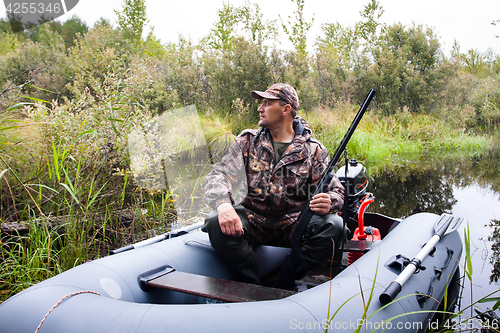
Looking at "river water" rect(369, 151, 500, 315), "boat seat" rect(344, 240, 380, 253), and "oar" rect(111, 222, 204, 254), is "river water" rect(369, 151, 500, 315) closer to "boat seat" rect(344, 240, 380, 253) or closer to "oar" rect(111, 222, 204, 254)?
"boat seat" rect(344, 240, 380, 253)

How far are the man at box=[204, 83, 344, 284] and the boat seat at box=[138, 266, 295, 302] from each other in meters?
0.35

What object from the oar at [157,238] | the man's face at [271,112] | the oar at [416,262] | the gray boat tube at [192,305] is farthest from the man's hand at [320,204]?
the oar at [157,238]

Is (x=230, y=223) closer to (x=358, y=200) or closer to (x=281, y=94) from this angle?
(x=281, y=94)

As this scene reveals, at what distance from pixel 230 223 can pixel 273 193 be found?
43 centimetres

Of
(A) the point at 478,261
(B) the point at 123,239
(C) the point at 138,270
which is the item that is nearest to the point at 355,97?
(A) the point at 478,261

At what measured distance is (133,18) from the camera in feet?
33.3

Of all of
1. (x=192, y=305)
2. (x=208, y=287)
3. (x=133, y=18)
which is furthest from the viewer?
(x=133, y=18)

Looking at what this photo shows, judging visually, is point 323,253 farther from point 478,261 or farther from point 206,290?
point 478,261

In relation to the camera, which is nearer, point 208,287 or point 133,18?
point 208,287

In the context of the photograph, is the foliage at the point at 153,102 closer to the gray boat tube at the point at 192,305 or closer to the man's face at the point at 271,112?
the gray boat tube at the point at 192,305

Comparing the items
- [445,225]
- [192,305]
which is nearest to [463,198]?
[445,225]

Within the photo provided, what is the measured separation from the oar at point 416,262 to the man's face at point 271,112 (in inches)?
48.6

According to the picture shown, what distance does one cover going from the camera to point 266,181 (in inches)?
92.0

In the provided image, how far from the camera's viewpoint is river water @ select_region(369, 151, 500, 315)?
3.72 meters
